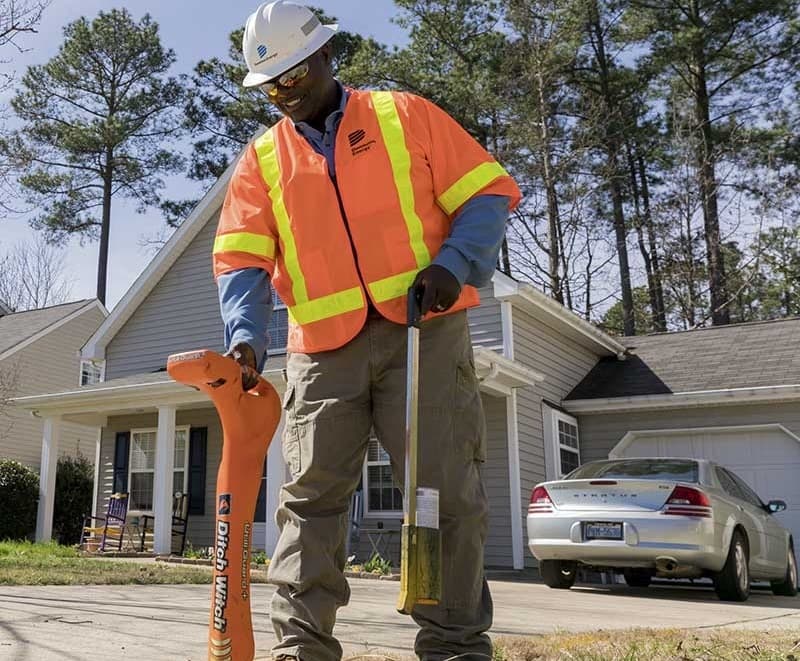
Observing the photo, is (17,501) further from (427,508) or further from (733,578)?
(427,508)

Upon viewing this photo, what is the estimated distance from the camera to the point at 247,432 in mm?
2688

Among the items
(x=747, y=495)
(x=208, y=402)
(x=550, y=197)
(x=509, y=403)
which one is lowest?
(x=747, y=495)

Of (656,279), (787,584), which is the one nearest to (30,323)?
(656,279)

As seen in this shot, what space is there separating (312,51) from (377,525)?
36.4 feet

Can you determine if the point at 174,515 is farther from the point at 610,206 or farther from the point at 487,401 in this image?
the point at 610,206

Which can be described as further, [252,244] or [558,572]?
[558,572]

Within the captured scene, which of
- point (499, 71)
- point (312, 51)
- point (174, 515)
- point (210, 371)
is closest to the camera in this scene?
point (210, 371)

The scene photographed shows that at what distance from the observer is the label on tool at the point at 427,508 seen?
8.16 ft

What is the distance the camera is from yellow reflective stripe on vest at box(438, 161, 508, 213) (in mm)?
2912

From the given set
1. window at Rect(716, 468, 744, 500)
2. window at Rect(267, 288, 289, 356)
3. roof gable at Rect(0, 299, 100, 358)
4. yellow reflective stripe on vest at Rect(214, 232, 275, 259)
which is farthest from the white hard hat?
roof gable at Rect(0, 299, 100, 358)

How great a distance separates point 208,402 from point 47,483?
309 cm

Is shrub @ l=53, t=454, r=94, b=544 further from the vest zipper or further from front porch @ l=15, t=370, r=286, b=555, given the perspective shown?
the vest zipper

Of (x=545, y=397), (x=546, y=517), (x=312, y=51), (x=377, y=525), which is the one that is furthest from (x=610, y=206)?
(x=312, y=51)

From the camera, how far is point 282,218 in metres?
2.95
